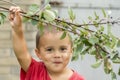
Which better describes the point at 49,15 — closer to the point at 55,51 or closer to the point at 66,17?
the point at 55,51

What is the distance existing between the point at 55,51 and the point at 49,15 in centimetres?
48

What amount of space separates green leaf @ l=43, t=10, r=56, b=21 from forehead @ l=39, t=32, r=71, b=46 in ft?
1.43

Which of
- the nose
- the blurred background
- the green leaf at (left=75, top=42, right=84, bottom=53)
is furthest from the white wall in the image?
the green leaf at (left=75, top=42, right=84, bottom=53)

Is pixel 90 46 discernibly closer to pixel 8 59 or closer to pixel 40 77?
pixel 40 77

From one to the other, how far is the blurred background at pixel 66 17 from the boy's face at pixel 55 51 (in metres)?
2.46

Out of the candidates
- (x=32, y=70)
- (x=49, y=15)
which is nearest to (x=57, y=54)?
(x=32, y=70)

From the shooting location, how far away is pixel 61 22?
2.98m

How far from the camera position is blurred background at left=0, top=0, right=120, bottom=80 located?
5918 mm

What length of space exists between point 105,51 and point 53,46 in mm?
412

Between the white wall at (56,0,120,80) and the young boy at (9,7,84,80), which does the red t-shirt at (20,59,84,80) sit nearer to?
the young boy at (9,7,84,80)

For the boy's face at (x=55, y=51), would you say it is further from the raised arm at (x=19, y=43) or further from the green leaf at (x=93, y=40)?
the green leaf at (x=93, y=40)

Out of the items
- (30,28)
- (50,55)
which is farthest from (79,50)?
(30,28)

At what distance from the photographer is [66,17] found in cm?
578

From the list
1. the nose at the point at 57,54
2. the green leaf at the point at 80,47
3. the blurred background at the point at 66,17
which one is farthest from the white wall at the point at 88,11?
the green leaf at the point at 80,47
